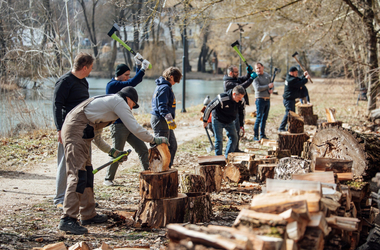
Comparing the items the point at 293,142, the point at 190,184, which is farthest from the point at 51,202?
the point at 293,142

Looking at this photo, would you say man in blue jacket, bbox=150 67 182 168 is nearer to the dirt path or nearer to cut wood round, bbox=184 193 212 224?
the dirt path

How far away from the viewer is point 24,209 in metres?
4.50

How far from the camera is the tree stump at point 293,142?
7.49 metres

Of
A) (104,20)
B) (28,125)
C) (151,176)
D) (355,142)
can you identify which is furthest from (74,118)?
(104,20)

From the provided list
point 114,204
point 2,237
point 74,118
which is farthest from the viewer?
point 114,204

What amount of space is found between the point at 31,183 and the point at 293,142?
4.99m

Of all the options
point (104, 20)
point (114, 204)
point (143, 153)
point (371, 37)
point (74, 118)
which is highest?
point (104, 20)

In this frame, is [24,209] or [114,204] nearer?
[24,209]

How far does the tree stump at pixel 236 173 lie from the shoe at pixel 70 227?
2.70 meters

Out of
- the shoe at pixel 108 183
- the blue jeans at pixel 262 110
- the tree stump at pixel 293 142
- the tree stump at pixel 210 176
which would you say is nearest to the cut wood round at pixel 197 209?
the tree stump at pixel 210 176

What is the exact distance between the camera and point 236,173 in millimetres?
5801

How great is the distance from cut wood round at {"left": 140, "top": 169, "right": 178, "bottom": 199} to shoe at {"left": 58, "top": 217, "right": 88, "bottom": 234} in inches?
27.8

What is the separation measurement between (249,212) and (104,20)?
2525 cm

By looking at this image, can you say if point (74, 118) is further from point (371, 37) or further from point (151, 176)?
point (371, 37)
